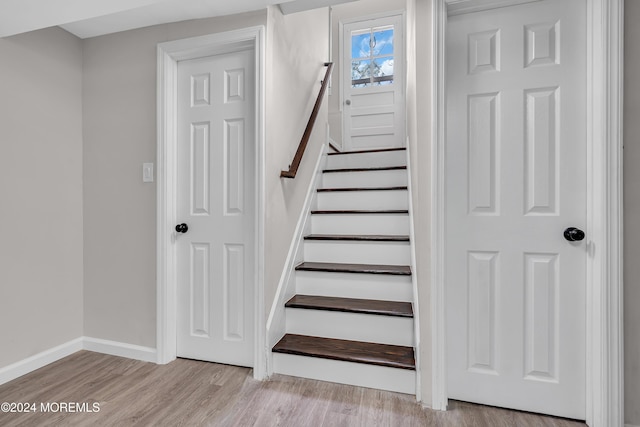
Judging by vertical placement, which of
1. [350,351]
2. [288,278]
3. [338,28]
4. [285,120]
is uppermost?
[338,28]

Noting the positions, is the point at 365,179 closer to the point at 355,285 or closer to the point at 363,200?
the point at 363,200

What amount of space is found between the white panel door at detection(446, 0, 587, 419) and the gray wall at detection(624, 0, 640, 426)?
0.48 ft

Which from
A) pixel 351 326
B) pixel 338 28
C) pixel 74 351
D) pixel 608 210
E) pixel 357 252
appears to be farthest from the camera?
pixel 338 28

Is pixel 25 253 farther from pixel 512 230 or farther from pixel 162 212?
pixel 512 230

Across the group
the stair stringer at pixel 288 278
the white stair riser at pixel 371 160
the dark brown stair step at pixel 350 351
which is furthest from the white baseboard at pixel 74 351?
the white stair riser at pixel 371 160

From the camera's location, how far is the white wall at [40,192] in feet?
6.24

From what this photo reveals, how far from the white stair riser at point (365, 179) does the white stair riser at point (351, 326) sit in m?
1.28

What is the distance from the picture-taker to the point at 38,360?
2.04 meters

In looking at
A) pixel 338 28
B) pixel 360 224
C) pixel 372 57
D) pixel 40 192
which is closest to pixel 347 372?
pixel 360 224

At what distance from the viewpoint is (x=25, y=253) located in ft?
6.52

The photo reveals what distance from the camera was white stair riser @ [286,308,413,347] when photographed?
1902 millimetres

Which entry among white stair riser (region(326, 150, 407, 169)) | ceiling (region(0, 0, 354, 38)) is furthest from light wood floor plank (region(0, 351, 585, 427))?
white stair riser (region(326, 150, 407, 169))

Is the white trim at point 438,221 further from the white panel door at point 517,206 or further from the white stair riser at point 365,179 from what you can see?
the white stair riser at point 365,179

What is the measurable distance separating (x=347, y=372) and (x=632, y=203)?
154cm
